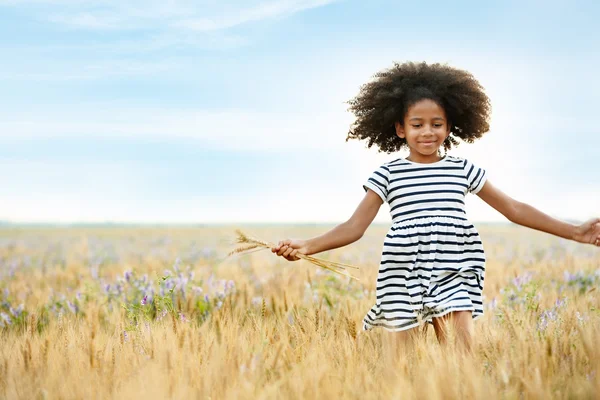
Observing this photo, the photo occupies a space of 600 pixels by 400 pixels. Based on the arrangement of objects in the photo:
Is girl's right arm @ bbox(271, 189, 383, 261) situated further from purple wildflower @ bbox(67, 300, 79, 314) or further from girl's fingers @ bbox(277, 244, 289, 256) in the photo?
purple wildflower @ bbox(67, 300, 79, 314)

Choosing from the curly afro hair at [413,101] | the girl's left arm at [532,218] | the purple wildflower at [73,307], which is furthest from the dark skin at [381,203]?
the purple wildflower at [73,307]

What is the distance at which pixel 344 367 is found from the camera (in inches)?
136

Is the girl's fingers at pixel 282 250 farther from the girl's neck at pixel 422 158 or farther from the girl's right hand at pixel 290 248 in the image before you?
the girl's neck at pixel 422 158

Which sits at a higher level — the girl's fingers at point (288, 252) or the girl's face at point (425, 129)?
the girl's face at point (425, 129)

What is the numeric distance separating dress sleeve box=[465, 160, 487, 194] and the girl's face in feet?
0.70

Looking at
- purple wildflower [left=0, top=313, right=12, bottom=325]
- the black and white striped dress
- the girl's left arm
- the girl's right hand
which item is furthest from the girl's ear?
purple wildflower [left=0, top=313, right=12, bottom=325]

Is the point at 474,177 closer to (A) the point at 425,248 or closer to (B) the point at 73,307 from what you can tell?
(A) the point at 425,248

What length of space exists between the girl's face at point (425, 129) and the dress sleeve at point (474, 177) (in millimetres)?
213

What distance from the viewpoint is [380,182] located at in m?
4.46

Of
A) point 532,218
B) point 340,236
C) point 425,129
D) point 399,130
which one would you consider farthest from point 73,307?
point 532,218

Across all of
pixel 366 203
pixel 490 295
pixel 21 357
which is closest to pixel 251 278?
pixel 490 295

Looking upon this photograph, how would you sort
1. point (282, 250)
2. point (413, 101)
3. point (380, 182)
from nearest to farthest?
point (282, 250)
point (380, 182)
point (413, 101)

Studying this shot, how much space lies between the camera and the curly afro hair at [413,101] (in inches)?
185

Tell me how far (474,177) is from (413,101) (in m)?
0.63
